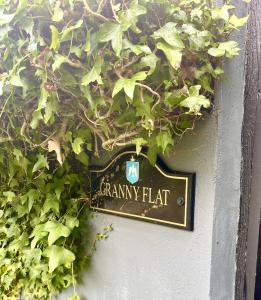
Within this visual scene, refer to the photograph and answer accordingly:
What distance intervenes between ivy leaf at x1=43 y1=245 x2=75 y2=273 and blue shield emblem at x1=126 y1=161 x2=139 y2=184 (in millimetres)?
456

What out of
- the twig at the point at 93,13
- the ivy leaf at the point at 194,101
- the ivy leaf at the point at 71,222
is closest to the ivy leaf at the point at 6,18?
the twig at the point at 93,13

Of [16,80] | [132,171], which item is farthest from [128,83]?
[132,171]

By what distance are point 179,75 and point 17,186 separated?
1.21 meters

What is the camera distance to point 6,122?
1654 mm

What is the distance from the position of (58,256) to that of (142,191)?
0.50 m

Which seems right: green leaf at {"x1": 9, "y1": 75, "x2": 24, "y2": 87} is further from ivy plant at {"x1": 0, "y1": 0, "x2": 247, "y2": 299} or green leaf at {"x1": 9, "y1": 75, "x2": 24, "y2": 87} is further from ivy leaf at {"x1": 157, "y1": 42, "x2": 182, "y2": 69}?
ivy leaf at {"x1": 157, "y1": 42, "x2": 182, "y2": 69}

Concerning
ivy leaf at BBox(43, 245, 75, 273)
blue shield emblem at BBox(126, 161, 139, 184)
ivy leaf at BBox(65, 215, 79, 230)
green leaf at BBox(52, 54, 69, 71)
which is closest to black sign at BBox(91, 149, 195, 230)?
blue shield emblem at BBox(126, 161, 139, 184)

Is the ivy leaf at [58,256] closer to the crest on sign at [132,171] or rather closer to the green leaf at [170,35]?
the crest on sign at [132,171]

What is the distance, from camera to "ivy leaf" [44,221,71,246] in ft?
5.61

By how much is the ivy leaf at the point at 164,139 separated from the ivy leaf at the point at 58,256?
74 centimetres

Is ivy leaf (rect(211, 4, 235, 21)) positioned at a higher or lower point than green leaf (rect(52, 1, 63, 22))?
higher

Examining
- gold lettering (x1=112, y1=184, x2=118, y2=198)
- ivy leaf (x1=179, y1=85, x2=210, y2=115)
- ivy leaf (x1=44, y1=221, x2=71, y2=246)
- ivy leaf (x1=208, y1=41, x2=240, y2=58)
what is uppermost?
ivy leaf (x1=208, y1=41, x2=240, y2=58)

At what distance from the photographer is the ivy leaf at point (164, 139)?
1.36 meters

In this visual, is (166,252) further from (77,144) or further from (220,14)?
(220,14)
